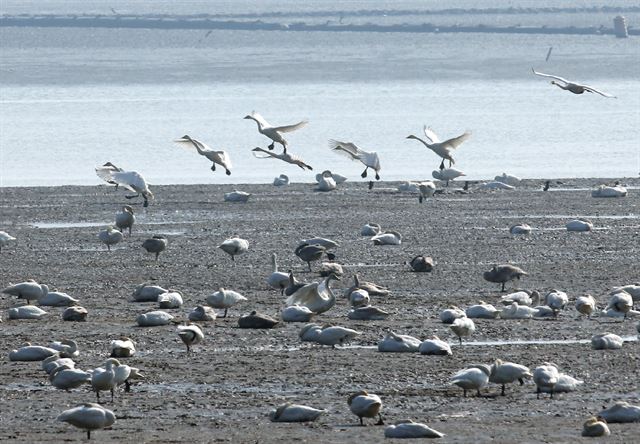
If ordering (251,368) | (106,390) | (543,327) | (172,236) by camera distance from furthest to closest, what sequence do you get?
(172,236), (543,327), (251,368), (106,390)

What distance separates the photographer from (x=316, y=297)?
547 inches

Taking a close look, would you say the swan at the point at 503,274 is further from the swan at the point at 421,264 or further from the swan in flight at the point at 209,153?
the swan in flight at the point at 209,153

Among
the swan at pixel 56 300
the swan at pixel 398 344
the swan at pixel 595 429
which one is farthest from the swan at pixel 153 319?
the swan at pixel 595 429

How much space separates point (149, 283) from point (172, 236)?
416 cm

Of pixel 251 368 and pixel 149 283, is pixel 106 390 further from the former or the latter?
pixel 149 283

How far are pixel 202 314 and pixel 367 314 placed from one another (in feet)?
4.33

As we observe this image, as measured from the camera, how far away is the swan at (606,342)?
1212 centimetres

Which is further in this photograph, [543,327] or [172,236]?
[172,236]

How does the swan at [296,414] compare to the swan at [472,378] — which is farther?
the swan at [472,378]

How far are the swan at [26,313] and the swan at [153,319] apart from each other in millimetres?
924

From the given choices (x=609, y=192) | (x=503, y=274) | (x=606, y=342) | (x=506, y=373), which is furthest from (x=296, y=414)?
(x=609, y=192)

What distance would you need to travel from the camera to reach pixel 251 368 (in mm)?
11680

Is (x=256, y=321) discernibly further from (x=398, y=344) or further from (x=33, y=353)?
(x=33, y=353)

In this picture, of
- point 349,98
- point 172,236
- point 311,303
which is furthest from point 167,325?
point 349,98
